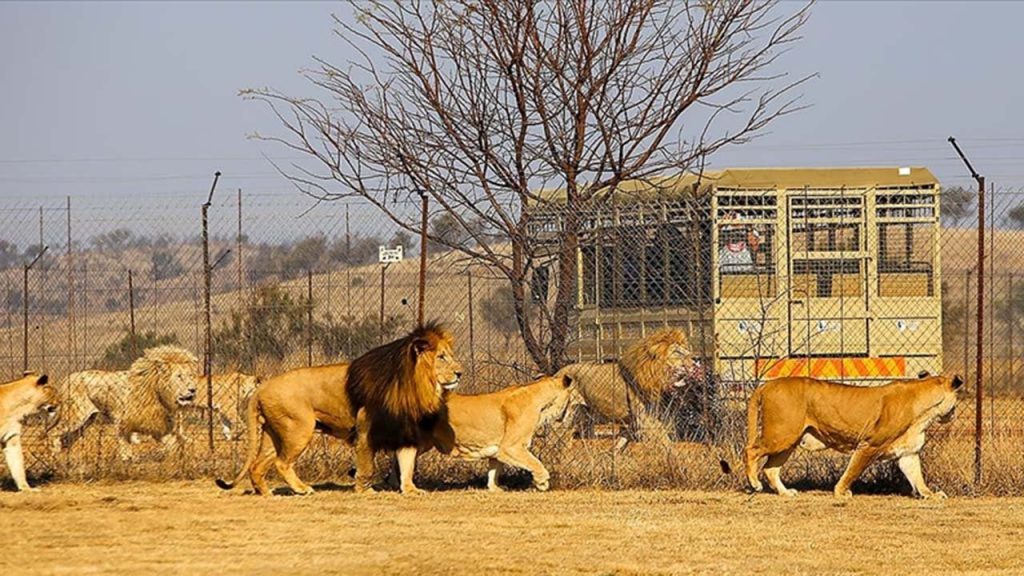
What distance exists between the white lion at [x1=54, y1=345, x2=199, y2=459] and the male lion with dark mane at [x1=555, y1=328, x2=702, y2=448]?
13.7 ft

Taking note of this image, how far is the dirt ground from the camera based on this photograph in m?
10.0

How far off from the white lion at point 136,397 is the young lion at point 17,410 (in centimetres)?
306

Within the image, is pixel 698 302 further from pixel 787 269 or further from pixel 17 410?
pixel 17 410

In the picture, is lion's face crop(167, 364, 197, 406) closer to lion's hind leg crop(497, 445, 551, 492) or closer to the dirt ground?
the dirt ground

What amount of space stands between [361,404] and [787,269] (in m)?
5.12

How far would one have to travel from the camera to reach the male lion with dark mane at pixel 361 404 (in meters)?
13.9

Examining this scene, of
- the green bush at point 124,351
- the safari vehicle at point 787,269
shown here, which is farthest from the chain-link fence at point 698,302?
the green bush at point 124,351

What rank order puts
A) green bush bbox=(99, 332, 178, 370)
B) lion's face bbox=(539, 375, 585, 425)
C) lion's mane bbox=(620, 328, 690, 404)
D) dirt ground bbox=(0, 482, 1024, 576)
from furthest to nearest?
green bush bbox=(99, 332, 178, 370), lion's mane bbox=(620, 328, 690, 404), lion's face bbox=(539, 375, 585, 425), dirt ground bbox=(0, 482, 1024, 576)

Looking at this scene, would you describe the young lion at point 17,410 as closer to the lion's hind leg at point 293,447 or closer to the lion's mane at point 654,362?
the lion's hind leg at point 293,447

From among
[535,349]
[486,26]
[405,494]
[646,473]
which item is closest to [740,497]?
[646,473]

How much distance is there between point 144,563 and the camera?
10000 mm

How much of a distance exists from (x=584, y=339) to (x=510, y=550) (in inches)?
293

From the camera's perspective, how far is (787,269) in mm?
16859

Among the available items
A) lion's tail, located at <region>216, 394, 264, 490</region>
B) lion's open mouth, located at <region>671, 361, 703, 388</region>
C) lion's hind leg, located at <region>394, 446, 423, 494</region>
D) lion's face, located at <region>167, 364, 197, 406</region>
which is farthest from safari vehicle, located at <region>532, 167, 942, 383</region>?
lion's face, located at <region>167, 364, 197, 406</region>
